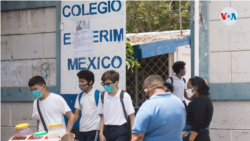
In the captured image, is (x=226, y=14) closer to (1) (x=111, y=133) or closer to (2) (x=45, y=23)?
(1) (x=111, y=133)

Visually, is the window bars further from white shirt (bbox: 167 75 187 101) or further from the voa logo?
the voa logo

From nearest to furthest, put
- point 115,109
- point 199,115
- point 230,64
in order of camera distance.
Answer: point 199,115
point 115,109
point 230,64

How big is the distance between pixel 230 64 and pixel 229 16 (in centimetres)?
79

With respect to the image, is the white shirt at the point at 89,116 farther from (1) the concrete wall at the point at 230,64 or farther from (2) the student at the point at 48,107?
(1) the concrete wall at the point at 230,64

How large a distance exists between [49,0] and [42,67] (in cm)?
→ 129

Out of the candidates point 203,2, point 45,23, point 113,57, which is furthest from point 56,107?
point 203,2

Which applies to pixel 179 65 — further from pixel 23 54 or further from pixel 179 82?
pixel 23 54

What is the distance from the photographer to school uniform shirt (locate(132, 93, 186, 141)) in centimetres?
240

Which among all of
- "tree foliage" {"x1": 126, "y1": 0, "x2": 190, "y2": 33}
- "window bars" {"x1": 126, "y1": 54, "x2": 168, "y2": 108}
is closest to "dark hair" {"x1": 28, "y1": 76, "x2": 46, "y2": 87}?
"window bars" {"x1": 126, "y1": 54, "x2": 168, "y2": 108}

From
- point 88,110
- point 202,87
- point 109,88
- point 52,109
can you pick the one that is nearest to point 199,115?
point 202,87

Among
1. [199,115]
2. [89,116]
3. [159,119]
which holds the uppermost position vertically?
[159,119]

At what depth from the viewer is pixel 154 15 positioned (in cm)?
1389

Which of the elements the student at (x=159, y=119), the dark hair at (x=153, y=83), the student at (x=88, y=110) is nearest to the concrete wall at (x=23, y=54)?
the student at (x=88, y=110)

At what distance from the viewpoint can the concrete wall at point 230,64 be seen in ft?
14.1
